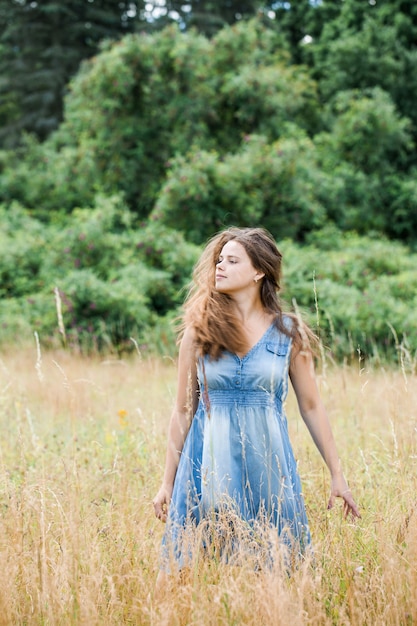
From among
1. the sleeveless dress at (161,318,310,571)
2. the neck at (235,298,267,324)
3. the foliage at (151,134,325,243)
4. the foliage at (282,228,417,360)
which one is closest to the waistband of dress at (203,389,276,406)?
the sleeveless dress at (161,318,310,571)

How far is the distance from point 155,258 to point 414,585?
8252mm

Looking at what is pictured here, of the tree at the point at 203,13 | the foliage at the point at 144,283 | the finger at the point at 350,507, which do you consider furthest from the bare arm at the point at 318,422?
the tree at the point at 203,13

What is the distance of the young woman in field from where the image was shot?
243 centimetres

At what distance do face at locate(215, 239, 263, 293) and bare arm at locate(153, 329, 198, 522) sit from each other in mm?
219

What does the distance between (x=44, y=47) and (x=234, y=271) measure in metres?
19.7

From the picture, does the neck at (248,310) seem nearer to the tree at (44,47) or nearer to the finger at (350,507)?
the finger at (350,507)

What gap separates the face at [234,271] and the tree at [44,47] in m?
17.7

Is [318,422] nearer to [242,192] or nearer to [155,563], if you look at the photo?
[155,563]

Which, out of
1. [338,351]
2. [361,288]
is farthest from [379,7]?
[338,351]

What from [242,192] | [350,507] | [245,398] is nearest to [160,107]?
[242,192]

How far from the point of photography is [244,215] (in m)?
11.0

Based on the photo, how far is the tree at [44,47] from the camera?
19.5 metres

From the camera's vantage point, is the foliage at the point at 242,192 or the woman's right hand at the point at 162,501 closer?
the woman's right hand at the point at 162,501

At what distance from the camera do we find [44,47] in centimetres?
2023
